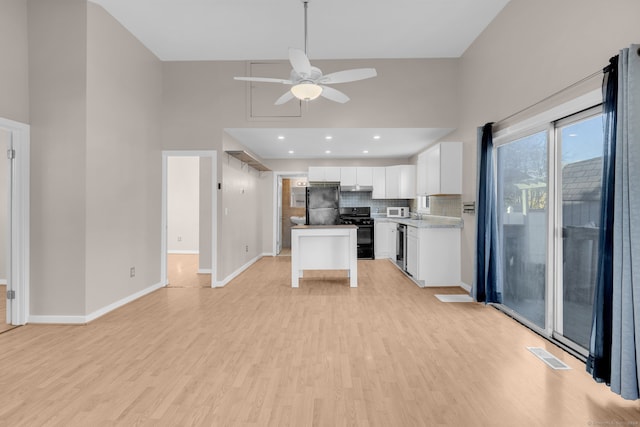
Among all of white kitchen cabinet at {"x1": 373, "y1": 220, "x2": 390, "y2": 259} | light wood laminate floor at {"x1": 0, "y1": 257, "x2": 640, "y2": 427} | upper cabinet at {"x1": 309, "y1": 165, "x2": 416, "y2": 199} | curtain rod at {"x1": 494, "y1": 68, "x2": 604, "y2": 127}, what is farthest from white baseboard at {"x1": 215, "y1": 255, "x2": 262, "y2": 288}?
curtain rod at {"x1": 494, "y1": 68, "x2": 604, "y2": 127}

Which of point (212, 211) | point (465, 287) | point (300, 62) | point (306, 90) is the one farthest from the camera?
point (212, 211)

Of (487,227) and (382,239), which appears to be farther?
(382,239)

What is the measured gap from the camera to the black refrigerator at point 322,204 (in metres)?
5.75

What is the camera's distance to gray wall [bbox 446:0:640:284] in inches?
85.6

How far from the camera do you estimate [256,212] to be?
23.4 ft

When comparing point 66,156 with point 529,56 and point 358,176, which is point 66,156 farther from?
point 358,176

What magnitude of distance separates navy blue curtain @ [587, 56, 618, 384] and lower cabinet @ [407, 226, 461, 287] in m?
2.66

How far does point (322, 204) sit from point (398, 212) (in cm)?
255

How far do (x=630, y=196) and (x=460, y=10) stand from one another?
275 centimetres

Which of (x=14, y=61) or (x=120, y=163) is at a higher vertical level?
(x=14, y=61)

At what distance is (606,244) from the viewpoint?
1.99 meters

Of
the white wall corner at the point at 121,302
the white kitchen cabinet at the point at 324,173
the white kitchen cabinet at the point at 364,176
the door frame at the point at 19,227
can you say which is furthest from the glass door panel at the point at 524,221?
the door frame at the point at 19,227

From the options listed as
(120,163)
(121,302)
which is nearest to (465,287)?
(121,302)

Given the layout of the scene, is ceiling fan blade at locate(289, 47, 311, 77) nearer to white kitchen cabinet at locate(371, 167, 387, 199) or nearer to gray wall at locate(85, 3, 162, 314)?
gray wall at locate(85, 3, 162, 314)
